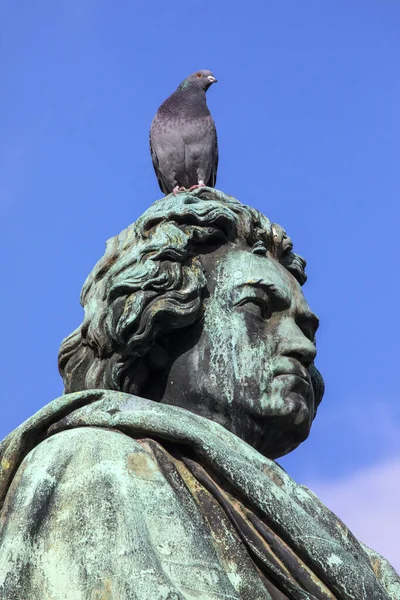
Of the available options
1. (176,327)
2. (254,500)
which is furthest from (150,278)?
(254,500)

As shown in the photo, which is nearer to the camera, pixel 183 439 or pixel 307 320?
pixel 183 439

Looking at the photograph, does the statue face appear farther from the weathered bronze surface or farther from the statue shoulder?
the statue shoulder

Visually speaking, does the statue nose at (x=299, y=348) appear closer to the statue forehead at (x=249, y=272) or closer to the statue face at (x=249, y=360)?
the statue face at (x=249, y=360)

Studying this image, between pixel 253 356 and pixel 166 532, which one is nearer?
pixel 166 532

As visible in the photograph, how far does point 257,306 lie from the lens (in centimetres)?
813

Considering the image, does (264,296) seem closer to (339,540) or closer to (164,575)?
(339,540)

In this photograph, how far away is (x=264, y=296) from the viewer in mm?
8141

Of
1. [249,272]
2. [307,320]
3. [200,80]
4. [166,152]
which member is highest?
[200,80]

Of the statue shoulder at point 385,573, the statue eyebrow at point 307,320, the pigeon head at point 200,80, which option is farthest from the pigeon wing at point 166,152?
the statue shoulder at point 385,573

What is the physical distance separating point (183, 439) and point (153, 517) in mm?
515

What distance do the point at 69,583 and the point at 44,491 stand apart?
0.46 meters

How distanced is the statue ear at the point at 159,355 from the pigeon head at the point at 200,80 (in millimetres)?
12379

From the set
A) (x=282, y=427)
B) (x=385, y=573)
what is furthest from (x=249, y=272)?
(x=385, y=573)

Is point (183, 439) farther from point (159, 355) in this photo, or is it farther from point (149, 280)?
point (149, 280)
